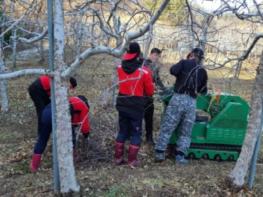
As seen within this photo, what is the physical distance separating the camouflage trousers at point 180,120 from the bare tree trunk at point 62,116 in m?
1.94

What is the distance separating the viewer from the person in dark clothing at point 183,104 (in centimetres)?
561

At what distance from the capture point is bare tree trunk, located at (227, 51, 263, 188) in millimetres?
4426

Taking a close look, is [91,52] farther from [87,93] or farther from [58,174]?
[87,93]

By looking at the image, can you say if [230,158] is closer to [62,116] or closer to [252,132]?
[252,132]

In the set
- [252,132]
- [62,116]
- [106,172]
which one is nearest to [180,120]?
[106,172]

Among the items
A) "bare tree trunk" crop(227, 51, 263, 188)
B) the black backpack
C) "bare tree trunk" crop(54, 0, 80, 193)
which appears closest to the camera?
"bare tree trunk" crop(54, 0, 80, 193)

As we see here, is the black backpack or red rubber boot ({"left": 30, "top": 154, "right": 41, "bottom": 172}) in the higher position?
the black backpack

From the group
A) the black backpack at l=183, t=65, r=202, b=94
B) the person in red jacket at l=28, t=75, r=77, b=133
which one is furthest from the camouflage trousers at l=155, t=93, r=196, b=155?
the person in red jacket at l=28, t=75, r=77, b=133

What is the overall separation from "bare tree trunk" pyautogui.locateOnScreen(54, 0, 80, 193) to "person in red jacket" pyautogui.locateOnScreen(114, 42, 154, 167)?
150 cm

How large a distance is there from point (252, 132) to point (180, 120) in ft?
5.20

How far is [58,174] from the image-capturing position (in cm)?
435

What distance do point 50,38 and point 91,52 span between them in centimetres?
47

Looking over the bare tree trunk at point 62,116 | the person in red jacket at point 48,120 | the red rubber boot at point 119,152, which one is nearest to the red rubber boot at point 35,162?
the person in red jacket at point 48,120

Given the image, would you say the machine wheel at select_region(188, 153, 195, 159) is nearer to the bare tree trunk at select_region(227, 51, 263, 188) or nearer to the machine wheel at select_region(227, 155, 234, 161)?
the machine wheel at select_region(227, 155, 234, 161)
